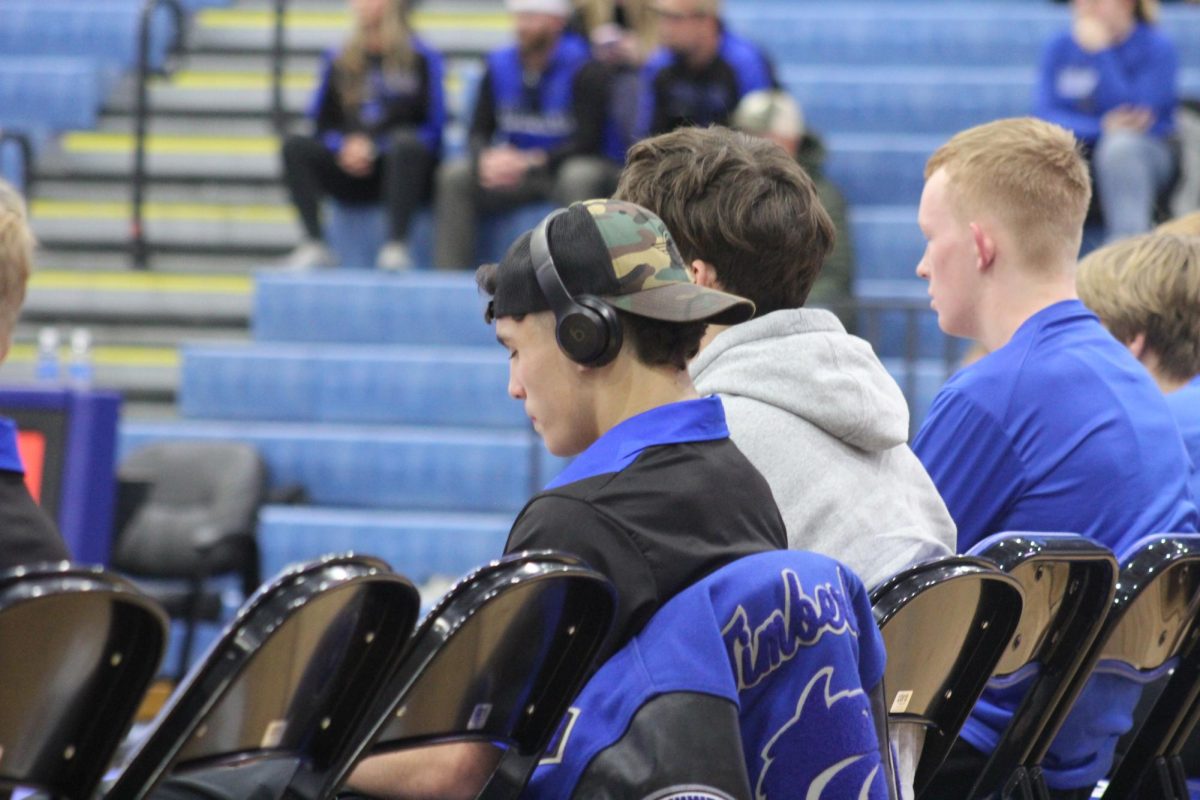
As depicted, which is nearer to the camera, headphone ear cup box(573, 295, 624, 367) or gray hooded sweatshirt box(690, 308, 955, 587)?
headphone ear cup box(573, 295, 624, 367)

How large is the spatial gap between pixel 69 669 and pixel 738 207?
3.27ft

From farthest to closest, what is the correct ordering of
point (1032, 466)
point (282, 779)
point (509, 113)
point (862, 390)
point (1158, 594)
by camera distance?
point (509, 113) → point (1032, 466) → point (1158, 594) → point (862, 390) → point (282, 779)

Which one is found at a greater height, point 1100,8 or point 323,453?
point 1100,8

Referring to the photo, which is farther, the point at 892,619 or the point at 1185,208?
the point at 1185,208

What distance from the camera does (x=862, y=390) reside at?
2.13 metres

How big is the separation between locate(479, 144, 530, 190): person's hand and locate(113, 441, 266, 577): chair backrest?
143 cm

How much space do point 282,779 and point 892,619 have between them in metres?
0.70

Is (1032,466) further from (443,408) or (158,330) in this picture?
(158,330)

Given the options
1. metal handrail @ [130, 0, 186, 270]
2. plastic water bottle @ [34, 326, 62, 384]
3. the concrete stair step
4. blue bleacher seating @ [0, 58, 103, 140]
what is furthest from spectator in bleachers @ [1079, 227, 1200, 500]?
blue bleacher seating @ [0, 58, 103, 140]

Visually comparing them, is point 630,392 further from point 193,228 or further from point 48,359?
point 193,228

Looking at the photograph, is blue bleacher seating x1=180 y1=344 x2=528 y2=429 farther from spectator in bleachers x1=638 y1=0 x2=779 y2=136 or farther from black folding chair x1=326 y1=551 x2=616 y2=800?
black folding chair x1=326 y1=551 x2=616 y2=800

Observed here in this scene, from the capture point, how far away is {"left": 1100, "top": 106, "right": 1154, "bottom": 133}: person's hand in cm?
645

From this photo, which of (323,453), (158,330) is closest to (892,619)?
(323,453)

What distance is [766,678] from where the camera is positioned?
5.96ft
